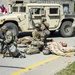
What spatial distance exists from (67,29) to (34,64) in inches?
273

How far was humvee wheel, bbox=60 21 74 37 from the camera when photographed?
15.7 m

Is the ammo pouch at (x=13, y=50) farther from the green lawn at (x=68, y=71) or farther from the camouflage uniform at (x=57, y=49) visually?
the green lawn at (x=68, y=71)

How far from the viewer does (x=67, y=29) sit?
52.1ft

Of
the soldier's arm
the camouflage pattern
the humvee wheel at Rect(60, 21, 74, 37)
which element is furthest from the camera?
the humvee wheel at Rect(60, 21, 74, 37)

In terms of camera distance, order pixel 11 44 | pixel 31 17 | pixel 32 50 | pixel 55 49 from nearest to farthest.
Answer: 1. pixel 11 44
2. pixel 55 49
3. pixel 32 50
4. pixel 31 17

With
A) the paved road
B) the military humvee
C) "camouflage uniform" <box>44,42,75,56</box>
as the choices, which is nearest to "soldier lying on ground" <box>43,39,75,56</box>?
"camouflage uniform" <box>44,42,75,56</box>

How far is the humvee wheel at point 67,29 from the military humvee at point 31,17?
Answer: 0.18 ft

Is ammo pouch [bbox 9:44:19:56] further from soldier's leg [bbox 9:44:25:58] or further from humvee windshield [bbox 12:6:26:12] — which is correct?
humvee windshield [bbox 12:6:26:12]

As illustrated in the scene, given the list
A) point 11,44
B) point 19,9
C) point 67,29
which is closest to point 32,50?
point 11,44

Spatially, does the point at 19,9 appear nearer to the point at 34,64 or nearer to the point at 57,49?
Answer: the point at 57,49

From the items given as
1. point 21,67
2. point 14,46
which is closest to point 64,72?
point 21,67

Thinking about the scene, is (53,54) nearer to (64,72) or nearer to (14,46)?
(14,46)

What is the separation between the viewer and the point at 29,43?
12.1 m

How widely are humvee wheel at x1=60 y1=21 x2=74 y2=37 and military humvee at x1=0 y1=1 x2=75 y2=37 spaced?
2.2 inches
